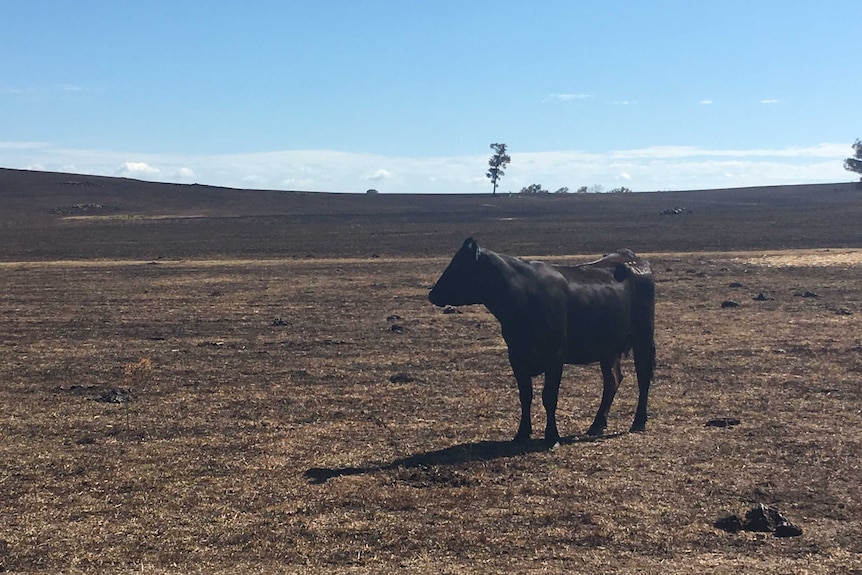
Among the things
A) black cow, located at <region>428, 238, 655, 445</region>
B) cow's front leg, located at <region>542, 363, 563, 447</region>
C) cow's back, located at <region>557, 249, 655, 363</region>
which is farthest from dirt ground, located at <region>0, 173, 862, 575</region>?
cow's back, located at <region>557, 249, 655, 363</region>

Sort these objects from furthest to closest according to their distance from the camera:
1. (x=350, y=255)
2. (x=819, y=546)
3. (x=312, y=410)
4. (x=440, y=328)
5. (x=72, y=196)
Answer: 1. (x=72, y=196)
2. (x=350, y=255)
3. (x=440, y=328)
4. (x=312, y=410)
5. (x=819, y=546)

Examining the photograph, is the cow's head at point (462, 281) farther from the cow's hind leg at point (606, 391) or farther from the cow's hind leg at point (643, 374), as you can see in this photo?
the cow's hind leg at point (643, 374)

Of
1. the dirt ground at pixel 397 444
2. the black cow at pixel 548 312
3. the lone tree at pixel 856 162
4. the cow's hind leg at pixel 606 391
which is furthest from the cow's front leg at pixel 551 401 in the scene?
the lone tree at pixel 856 162

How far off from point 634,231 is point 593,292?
49.3m

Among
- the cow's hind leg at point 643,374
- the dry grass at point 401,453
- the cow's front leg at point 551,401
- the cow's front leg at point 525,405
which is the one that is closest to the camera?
the dry grass at point 401,453

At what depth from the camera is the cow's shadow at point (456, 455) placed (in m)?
Result: 9.14

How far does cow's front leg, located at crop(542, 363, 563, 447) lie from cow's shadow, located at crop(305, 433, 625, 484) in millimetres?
98

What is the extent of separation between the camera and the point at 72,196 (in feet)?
311

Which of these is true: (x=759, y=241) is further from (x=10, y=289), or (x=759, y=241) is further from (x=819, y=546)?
(x=819, y=546)

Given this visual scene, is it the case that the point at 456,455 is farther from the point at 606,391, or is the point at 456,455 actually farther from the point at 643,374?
the point at 643,374

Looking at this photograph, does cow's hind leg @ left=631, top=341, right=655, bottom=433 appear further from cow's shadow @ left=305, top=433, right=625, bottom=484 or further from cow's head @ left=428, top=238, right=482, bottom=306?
cow's head @ left=428, top=238, right=482, bottom=306

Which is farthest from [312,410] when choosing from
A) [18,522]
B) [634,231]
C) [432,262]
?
[634,231]

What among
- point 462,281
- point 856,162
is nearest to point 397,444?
point 462,281

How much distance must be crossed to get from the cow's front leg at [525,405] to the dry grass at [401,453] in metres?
0.31
